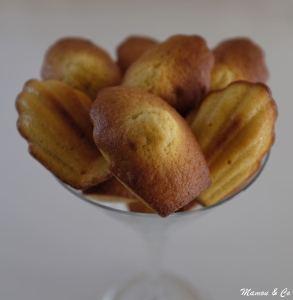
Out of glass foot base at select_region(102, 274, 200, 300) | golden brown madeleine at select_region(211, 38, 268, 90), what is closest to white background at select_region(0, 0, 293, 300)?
glass foot base at select_region(102, 274, 200, 300)

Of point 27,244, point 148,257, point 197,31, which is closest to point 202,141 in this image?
point 148,257

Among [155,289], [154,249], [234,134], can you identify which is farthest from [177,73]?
[155,289]

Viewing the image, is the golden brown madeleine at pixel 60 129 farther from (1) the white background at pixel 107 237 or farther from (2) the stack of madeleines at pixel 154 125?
(1) the white background at pixel 107 237

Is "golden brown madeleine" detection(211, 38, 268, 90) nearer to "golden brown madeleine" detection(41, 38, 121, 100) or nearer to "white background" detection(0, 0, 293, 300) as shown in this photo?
"golden brown madeleine" detection(41, 38, 121, 100)

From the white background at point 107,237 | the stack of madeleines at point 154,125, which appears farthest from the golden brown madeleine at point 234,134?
the white background at point 107,237

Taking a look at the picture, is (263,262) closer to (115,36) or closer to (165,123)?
(165,123)
